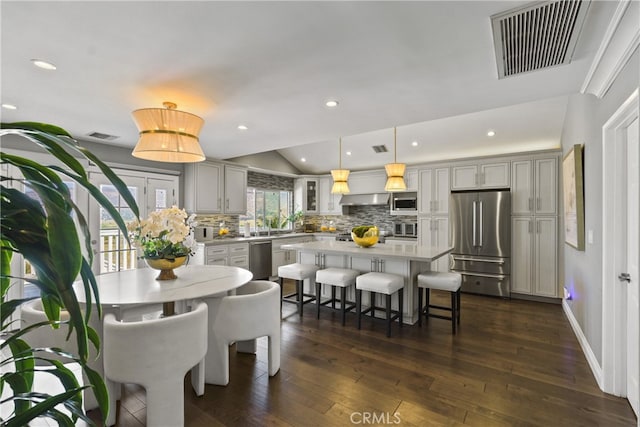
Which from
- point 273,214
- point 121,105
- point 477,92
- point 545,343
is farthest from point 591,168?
point 273,214

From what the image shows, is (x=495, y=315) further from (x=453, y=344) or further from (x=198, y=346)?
(x=198, y=346)

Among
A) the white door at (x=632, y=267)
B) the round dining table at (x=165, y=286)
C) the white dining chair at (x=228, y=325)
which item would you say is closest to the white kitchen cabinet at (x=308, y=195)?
the round dining table at (x=165, y=286)

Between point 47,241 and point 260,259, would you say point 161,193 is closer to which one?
point 260,259

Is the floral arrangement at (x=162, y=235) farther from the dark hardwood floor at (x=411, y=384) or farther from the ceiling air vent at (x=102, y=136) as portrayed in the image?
the ceiling air vent at (x=102, y=136)

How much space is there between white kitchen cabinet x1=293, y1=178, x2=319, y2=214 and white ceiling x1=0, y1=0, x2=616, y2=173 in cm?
362

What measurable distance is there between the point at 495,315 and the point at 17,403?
4.40 m

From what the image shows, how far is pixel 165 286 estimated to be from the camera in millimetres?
2297

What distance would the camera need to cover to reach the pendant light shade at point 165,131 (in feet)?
7.54

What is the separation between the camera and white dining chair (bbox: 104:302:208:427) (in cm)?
174

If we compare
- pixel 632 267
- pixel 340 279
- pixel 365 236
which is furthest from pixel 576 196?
pixel 340 279

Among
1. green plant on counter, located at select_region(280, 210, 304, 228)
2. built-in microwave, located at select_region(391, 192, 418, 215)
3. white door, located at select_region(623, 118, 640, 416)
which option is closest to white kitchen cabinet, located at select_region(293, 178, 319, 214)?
green plant on counter, located at select_region(280, 210, 304, 228)

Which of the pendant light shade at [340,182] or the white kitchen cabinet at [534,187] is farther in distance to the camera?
the pendant light shade at [340,182]

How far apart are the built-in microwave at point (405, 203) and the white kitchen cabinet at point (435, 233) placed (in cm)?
35

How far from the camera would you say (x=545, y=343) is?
3.06 metres
